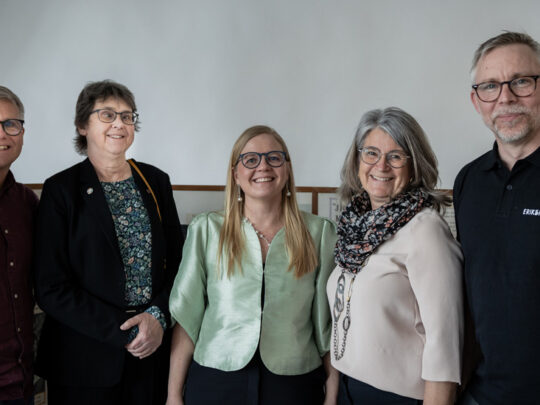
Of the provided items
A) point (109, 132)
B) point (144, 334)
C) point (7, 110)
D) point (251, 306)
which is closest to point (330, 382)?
point (251, 306)

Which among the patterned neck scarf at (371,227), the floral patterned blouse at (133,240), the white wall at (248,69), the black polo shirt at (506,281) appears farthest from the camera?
the white wall at (248,69)

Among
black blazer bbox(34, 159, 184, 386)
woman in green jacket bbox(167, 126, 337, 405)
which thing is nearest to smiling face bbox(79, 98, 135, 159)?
black blazer bbox(34, 159, 184, 386)

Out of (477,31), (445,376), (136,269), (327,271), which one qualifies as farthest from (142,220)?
(477,31)

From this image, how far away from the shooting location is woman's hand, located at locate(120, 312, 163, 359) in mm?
1793

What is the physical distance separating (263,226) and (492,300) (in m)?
0.83

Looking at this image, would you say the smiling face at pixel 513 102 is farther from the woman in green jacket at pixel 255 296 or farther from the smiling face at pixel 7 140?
the smiling face at pixel 7 140

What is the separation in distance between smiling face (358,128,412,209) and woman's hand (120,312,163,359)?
3.07ft

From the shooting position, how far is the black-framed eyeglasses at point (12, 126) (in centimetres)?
169

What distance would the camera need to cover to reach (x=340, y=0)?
2.99 m

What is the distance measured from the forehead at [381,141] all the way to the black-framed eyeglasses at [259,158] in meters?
0.33

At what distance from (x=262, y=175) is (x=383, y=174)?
434mm

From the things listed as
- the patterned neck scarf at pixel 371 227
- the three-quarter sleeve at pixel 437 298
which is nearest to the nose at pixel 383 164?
the patterned neck scarf at pixel 371 227

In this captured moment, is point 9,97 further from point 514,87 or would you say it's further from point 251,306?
point 514,87

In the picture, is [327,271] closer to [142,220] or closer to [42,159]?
[142,220]
